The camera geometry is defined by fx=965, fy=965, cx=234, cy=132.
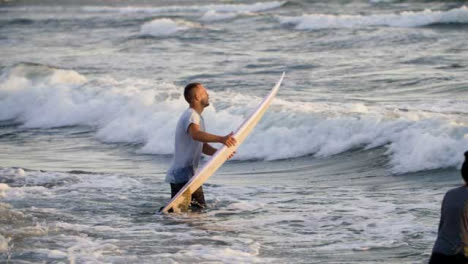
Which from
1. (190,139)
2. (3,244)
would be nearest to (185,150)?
(190,139)

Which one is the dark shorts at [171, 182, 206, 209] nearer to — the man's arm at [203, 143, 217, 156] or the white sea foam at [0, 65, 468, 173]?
the man's arm at [203, 143, 217, 156]

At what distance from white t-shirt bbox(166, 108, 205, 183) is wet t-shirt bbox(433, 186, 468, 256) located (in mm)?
3487

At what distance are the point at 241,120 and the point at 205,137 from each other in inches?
322

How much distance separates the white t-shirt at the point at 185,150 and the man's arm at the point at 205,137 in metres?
0.07

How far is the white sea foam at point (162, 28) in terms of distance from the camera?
37.9 meters

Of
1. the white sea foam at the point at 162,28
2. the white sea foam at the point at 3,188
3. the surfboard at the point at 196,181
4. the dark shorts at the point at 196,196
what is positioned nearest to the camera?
the surfboard at the point at 196,181

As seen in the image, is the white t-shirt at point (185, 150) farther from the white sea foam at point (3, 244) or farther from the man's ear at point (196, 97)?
the white sea foam at point (3, 244)

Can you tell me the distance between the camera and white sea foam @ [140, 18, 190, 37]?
124 ft

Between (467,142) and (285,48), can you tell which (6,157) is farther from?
(285,48)

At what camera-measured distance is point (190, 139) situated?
28.7 feet

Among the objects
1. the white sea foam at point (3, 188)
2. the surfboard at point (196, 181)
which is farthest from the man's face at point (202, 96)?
the white sea foam at point (3, 188)

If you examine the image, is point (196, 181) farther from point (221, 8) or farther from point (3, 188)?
point (221, 8)

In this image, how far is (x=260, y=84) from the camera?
834 inches

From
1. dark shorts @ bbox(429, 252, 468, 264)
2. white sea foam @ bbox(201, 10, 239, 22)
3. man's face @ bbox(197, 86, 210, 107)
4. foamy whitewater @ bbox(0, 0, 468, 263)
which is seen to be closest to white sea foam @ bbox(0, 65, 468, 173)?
foamy whitewater @ bbox(0, 0, 468, 263)
